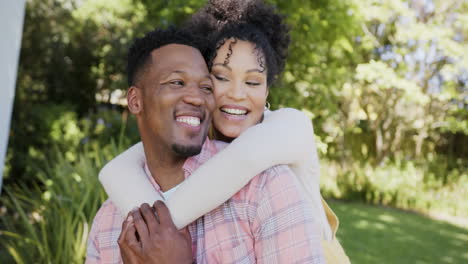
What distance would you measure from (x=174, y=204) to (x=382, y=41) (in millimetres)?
11091

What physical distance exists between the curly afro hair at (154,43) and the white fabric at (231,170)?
0.39 meters

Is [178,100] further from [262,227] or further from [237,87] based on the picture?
[262,227]

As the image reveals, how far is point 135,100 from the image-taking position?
190 cm

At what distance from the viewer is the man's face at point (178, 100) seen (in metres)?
1.74

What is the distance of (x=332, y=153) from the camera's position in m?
12.5

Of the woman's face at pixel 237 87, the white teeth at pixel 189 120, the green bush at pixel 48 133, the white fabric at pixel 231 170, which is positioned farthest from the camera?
the green bush at pixel 48 133

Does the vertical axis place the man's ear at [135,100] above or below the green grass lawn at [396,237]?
above

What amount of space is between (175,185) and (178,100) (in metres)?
0.34

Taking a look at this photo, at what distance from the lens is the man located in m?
1.49

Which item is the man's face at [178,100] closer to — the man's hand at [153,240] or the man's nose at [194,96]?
the man's nose at [194,96]

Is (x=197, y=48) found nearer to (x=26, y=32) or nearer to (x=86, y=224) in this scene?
(x=86, y=224)

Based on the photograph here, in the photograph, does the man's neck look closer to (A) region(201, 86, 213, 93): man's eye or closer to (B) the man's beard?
(B) the man's beard

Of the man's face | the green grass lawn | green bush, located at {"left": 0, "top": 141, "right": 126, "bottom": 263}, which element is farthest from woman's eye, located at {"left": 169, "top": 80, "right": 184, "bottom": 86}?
the green grass lawn

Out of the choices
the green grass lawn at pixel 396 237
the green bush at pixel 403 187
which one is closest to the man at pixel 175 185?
the green grass lawn at pixel 396 237
